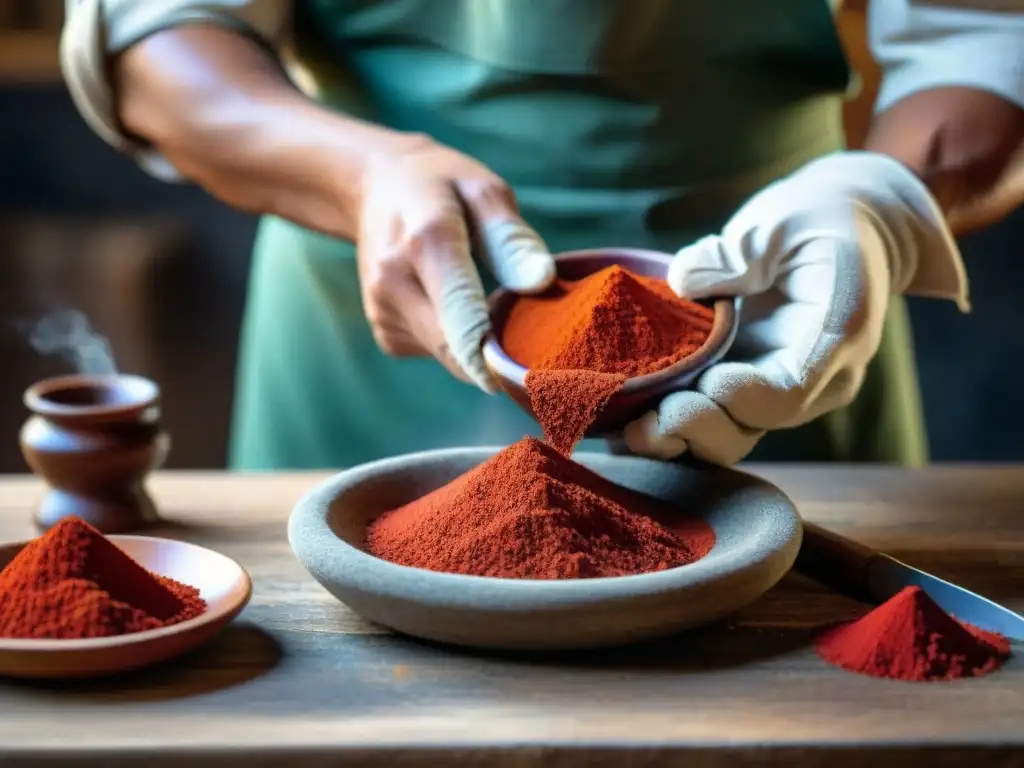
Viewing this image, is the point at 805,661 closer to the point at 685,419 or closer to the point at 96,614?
the point at 685,419

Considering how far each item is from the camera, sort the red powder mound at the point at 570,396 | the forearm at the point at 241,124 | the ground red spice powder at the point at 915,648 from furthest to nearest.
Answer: the forearm at the point at 241,124, the red powder mound at the point at 570,396, the ground red spice powder at the point at 915,648

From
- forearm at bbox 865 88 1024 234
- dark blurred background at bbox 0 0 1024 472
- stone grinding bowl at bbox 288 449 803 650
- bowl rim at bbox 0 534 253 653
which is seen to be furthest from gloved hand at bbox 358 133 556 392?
dark blurred background at bbox 0 0 1024 472

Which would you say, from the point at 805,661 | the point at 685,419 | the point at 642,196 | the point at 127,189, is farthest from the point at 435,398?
the point at 127,189

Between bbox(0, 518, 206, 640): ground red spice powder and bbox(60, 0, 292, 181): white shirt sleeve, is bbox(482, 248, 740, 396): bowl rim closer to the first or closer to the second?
bbox(0, 518, 206, 640): ground red spice powder

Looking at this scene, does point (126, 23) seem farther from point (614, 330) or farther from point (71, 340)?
point (71, 340)

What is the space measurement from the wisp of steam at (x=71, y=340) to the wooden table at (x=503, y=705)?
1.73 metres

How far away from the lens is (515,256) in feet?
3.73

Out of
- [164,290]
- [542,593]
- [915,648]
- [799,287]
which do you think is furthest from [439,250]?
[164,290]

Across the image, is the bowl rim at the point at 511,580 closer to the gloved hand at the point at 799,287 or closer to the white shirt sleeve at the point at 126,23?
the gloved hand at the point at 799,287

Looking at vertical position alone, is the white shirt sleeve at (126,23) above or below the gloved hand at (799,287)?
above

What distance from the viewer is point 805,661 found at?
862mm

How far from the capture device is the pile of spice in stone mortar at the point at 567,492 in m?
0.88

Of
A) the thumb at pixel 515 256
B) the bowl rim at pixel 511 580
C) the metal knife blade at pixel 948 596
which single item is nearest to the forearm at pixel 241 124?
the thumb at pixel 515 256

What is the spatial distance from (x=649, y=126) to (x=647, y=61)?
0.07m
